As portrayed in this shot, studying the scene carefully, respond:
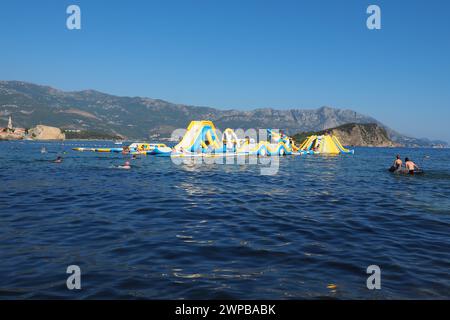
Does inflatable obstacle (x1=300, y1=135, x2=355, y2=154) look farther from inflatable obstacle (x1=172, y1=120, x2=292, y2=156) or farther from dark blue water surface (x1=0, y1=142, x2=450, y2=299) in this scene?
dark blue water surface (x1=0, y1=142, x2=450, y2=299)

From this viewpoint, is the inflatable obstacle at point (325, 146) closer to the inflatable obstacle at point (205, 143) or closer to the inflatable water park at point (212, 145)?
the inflatable water park at point (212, 145)

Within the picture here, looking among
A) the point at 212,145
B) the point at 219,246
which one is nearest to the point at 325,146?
the point at 212,145

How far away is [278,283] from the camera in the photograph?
7.38m

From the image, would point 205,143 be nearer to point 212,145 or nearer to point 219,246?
point 212,145

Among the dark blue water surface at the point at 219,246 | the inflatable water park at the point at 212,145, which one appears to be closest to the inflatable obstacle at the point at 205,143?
the inflatable water park at the point at 212,145

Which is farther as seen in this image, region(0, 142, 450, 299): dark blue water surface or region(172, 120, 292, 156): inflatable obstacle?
region(172, 120, 292, 156): inflatable obstacle

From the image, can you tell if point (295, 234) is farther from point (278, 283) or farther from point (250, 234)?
point (278, 283)

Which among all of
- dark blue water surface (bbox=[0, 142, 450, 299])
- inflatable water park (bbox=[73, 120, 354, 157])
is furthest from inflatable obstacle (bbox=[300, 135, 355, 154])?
dark blue water surface (bbox=[0, 142, 450, 299])

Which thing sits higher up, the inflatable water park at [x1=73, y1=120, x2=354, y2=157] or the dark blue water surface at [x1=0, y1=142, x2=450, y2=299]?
the inflatable water park at [x1=73, y1=120, x2=354, y2=157]
